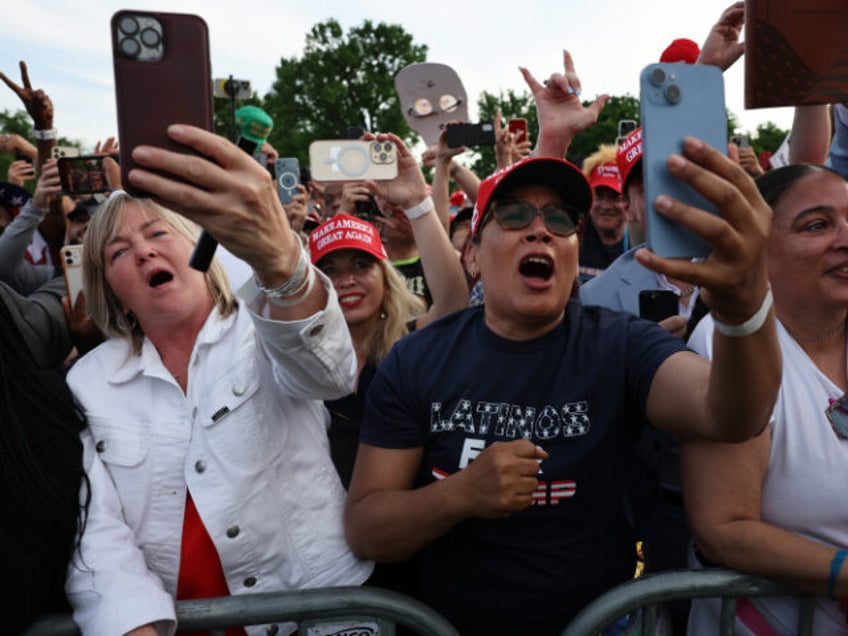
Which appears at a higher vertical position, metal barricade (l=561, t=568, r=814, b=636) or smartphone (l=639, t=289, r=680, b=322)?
smartphone (l=639, t=289, r=680, b=322)

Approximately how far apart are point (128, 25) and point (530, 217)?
1229mm

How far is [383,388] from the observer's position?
1906 millimetres

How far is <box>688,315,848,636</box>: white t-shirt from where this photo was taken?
1.67 meters

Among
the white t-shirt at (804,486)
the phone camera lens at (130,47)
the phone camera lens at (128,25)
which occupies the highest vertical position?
the phone camera lens at (128,25)

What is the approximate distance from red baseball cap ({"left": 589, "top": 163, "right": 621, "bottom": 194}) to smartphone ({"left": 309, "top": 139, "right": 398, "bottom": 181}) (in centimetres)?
220

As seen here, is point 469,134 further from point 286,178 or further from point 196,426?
point 196,426

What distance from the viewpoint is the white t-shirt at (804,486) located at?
65.9 inches

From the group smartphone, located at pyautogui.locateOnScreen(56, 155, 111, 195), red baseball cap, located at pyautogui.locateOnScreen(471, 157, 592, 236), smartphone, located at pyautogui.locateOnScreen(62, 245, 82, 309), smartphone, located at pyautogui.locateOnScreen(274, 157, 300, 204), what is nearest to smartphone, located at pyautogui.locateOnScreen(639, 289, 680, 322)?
red baseball cap, located at pyautogui.locateOnScreen(471, 157, 592, 236)

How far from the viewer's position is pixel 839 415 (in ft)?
5.69

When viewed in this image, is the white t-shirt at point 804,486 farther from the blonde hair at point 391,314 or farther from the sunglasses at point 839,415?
the blonde hair at point 391,314

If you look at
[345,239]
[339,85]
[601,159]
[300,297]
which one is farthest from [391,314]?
[339,85]

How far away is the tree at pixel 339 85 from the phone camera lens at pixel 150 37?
3547 centimetres

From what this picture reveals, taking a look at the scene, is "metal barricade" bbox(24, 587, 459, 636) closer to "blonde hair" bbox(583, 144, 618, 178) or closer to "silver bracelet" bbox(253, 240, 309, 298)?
"silver bracelet" bbox(253, 240, 309, 298)

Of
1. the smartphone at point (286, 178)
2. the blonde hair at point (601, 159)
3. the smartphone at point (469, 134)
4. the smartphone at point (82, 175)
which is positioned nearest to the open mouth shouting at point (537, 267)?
the smartphone at point (469, 134)
